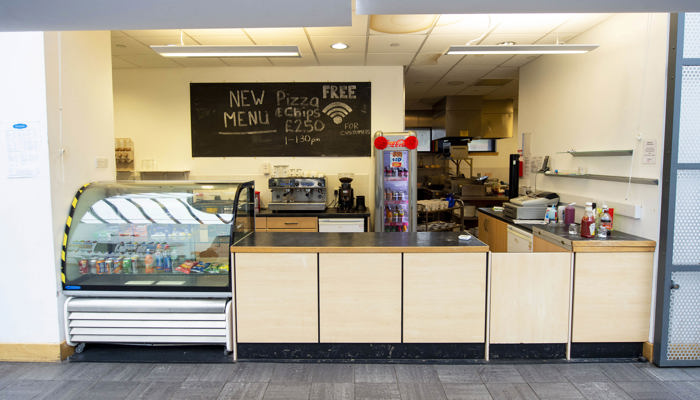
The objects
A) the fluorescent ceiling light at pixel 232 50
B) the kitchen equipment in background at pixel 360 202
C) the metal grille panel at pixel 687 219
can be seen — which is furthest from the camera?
the kitchen equipment in background at pixel 360 202

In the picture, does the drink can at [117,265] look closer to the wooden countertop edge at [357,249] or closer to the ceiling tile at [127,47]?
the wooden countertop edge at [357,249]

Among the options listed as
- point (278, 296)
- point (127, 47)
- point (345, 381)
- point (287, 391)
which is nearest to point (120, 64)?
point (127, 47)

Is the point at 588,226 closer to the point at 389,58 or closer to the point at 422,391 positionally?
the point at 422,391

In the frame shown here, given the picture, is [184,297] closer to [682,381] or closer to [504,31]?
[682,381]

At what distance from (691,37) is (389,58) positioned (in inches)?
114

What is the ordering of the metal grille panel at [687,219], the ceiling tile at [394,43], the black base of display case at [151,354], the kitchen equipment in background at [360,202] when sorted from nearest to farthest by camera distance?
the metal grille panel at [687,219]
the black base of display case at [151,354]
the ceiling tile at [394,43]
the kitchen equipment in background at [360,202]

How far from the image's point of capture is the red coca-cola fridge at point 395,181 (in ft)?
15.6

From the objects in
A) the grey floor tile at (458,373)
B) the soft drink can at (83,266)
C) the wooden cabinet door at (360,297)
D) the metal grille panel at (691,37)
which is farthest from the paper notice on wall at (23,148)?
the metal grille panel at (691,37)

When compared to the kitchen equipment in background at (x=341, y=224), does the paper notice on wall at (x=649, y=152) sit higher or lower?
higher

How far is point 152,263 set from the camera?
9.23ft

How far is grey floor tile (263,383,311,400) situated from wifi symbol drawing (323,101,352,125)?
3524 millimetres

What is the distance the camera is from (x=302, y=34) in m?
3.85

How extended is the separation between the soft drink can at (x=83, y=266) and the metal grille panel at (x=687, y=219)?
421 centimetres

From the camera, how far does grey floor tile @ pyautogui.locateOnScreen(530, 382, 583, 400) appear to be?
2.29 meters
